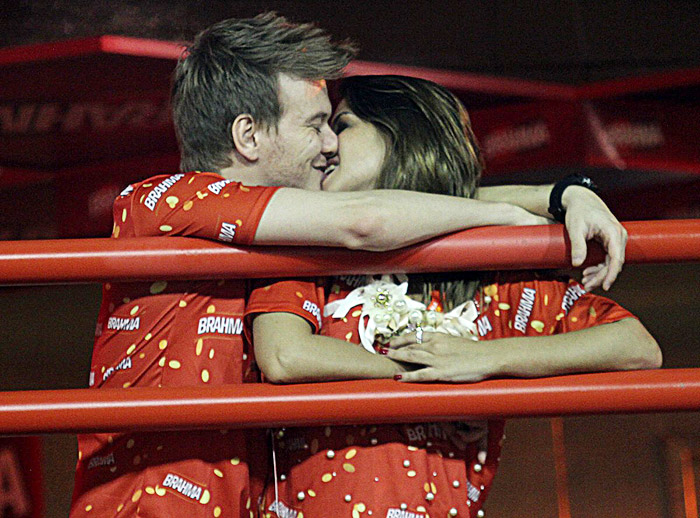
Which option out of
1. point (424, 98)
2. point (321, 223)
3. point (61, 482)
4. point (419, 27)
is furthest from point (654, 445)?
point (321, 223)

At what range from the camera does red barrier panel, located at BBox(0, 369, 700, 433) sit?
1156mm

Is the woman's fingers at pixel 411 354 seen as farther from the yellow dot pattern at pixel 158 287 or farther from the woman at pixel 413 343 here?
Result: the yellow dot pattern at pixel 158 287

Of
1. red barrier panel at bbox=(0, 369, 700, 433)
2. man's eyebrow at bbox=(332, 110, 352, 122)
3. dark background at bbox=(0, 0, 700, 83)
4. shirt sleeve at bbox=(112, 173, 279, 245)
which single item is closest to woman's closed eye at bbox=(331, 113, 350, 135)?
man's eyebrow at bbox=(332, 110, 352, 122)

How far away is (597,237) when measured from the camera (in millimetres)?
1201

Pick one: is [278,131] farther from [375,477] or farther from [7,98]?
[7,98]

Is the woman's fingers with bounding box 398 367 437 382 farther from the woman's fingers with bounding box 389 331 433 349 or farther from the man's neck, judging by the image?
the man's neck

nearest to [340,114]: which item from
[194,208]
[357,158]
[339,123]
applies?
[339,123]

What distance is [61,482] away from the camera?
160 inches

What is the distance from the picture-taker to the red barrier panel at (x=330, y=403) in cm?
116

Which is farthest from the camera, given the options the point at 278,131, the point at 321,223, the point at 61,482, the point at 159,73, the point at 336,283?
the point at 61,482

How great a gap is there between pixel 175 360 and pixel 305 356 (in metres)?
0.22

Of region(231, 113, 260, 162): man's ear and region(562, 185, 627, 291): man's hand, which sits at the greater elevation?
region(231, 113, 260, 162): man's ear

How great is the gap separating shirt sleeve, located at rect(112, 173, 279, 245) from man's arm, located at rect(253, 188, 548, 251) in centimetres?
2

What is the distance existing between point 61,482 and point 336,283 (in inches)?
124
